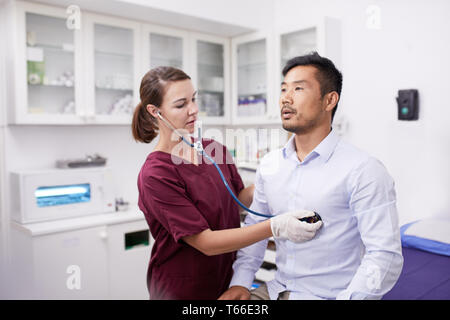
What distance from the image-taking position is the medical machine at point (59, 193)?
7.82 ft

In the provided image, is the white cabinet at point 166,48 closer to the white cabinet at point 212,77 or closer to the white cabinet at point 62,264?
the white cabinet at point 212,77

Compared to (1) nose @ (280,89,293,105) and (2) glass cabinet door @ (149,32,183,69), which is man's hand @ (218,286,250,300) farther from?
(2) glass cabinet door @ (149,32,183,69)

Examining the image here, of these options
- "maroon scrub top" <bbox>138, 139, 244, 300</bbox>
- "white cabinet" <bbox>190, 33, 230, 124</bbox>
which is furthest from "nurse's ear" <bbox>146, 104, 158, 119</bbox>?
"white cabinet" <bbox>190, 33, 230, 124</bbox>

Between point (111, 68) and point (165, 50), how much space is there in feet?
1.49

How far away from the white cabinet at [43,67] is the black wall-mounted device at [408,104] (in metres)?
1.96

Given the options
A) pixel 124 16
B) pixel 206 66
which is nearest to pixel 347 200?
pixel 124 16

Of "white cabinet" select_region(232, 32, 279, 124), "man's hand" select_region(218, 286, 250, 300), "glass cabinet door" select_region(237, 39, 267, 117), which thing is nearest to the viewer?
"man's hand" select_region(218, 286, 250, 300)

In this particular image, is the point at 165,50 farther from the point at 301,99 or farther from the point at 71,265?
the point at 301,99

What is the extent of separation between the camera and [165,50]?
3.07m

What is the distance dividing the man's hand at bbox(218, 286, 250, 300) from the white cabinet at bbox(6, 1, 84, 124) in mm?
1710

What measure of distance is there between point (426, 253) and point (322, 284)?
929mm

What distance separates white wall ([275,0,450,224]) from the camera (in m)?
2.29

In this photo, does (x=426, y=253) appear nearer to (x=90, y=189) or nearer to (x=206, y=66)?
(x=90, y=189)

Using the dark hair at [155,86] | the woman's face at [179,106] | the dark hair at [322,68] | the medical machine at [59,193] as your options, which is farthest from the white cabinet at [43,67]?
the dark hair at [322,68]
